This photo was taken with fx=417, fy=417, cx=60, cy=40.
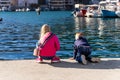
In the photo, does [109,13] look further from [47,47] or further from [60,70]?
[60,70]

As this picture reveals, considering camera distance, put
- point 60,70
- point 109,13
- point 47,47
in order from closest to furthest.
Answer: point 60,70, point 47,47, point 109,13

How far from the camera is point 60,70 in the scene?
12281 millimetres

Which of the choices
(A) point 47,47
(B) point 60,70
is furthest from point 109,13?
(B) point 60,70

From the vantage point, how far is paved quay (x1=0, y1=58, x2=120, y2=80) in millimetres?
11312

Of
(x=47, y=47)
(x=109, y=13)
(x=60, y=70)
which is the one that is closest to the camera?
(x=60, y=70)

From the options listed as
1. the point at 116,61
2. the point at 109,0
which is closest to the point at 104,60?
the point at 116,61

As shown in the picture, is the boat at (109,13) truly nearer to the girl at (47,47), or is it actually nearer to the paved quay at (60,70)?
the paved quay at (60,70)

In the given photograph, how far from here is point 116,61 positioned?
13.6 m

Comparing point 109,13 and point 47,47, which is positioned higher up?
point 47,47

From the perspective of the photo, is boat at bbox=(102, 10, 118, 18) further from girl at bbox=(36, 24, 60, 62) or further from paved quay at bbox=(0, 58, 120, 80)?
girl at bbox=(36, 24, 60, 62)

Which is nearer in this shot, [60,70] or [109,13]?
[60,70]

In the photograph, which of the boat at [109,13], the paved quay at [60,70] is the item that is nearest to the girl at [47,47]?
the paved quay at [60,70]

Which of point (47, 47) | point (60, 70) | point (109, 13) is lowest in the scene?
point (109, 13)

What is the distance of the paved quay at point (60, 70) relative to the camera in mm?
11312
